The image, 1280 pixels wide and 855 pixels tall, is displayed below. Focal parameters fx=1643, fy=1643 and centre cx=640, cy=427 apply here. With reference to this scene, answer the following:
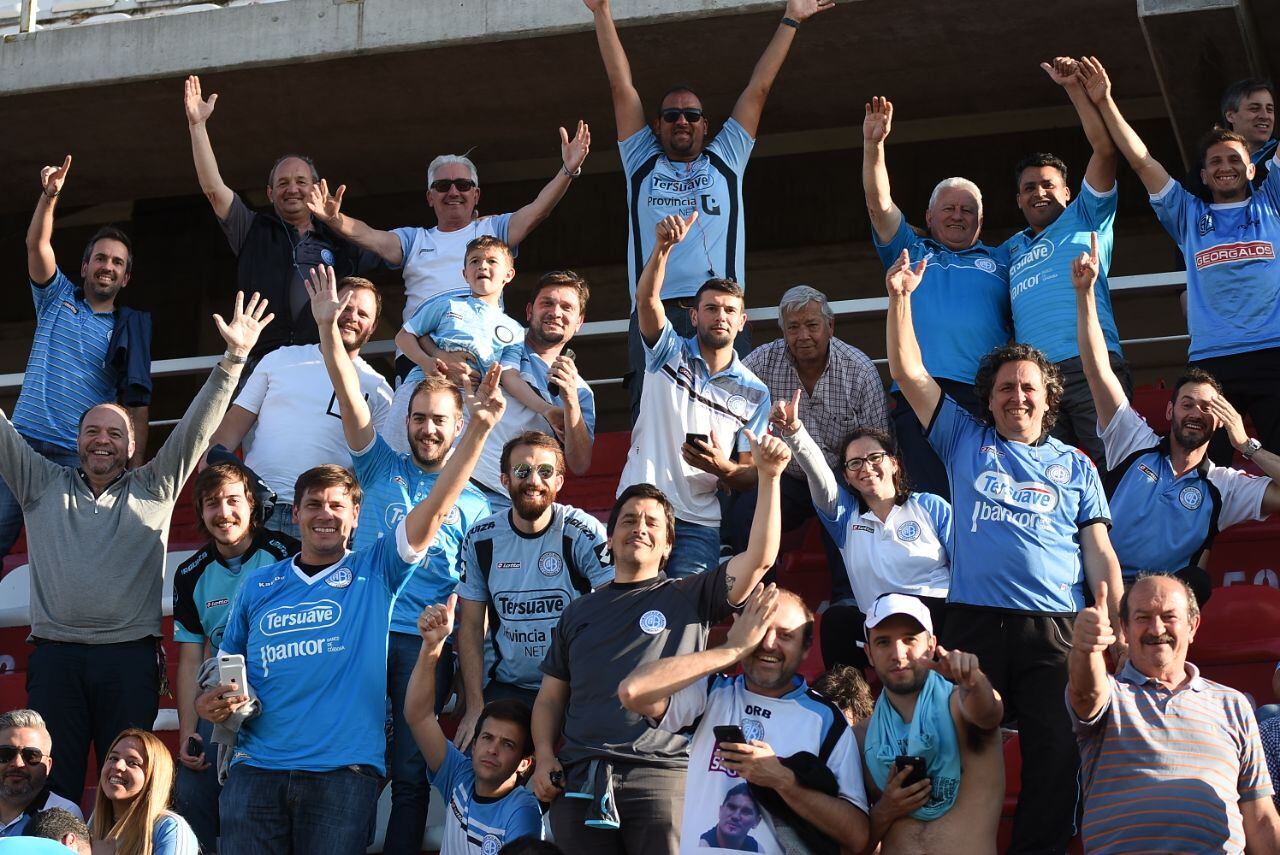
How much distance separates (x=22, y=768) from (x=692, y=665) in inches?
93.6

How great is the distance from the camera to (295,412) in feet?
23.2

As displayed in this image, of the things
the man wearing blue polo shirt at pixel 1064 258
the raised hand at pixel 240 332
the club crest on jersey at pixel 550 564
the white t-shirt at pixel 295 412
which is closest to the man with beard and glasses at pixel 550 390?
the white t-shirt at pixel 295 412

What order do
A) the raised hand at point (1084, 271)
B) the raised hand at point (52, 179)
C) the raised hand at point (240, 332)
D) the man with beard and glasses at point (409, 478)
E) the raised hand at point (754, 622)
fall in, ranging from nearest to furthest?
the raised hand at point (754, 622) → the man with beard and glasses at point (409, 478) → the raised hand at point (1084, 271) → the raised hand at point (240, 332) → the raised hand at point (52, 179)

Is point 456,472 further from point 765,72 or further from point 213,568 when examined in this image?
point 765,72

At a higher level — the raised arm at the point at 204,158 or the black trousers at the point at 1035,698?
the raised arm at the point at 204,158

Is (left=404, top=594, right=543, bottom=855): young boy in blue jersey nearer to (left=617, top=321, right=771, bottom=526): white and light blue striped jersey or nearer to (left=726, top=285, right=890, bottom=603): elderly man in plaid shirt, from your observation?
(left=617, top=321, right=771, bottom=526): white and light blue striped jersey

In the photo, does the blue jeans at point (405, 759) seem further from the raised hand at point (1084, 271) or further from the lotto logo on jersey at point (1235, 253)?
the lotto logo on jersey at point (1235, 253)

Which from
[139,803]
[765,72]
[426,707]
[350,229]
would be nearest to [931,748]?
[426,707]

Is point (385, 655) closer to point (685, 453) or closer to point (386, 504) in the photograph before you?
point (386, 504)

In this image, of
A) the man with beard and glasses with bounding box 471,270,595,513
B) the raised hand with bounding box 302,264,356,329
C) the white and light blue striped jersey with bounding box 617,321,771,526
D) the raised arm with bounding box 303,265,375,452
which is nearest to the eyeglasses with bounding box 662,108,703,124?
the man with beard and glasses with bounding box 471,270,595,513

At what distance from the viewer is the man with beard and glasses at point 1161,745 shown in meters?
4.55

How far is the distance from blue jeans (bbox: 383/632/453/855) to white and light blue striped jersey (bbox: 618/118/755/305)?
2.16 m

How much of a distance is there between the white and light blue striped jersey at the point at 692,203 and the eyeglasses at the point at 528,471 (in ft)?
5.48

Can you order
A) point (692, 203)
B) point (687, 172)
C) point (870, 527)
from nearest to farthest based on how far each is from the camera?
1. point (870, 527)
2. point (692, 203)
3. point (687, 172)
